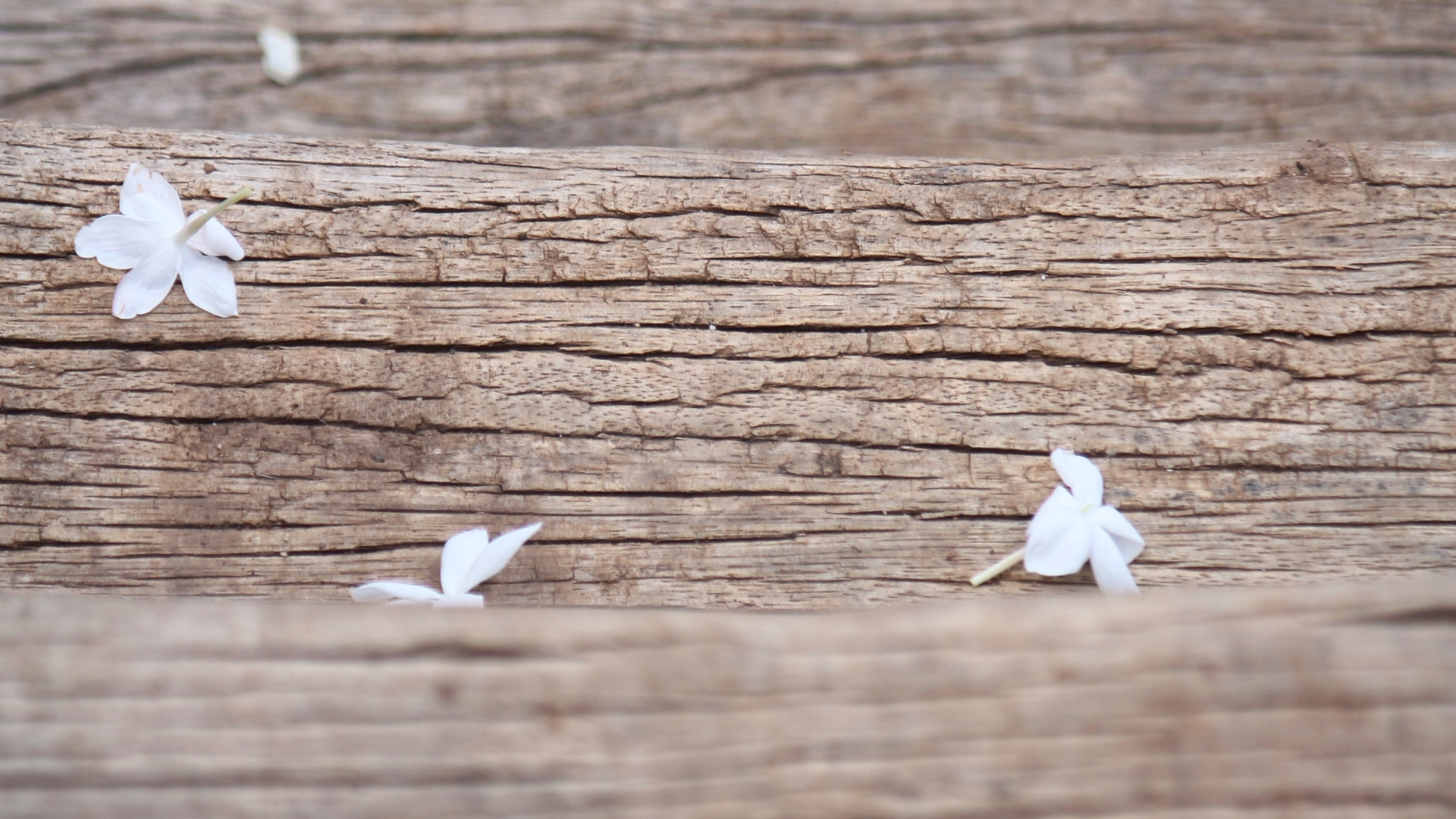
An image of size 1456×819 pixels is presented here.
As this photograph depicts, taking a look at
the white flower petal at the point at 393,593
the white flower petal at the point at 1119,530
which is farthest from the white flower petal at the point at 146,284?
the white flower petal at the point at 1119,530

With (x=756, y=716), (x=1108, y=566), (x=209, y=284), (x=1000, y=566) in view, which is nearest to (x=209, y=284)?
(x=209, y=284)

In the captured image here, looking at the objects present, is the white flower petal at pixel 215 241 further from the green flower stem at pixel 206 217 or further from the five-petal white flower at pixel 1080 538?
the five-petal white flower at pixel 1080 538

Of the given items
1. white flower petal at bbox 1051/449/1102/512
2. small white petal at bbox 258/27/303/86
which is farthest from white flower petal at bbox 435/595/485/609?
small white petal at bbox 258/27/303/86

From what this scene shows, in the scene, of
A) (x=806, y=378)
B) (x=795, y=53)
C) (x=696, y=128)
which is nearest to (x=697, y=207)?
(x=806, y=378)

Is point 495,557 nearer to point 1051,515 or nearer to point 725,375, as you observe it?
point 725,375

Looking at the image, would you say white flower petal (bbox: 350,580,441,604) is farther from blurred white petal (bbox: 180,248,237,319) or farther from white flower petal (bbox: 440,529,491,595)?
blurred white petal (bbox: 180,248,237,319)

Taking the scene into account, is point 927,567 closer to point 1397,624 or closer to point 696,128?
point 1397,624
